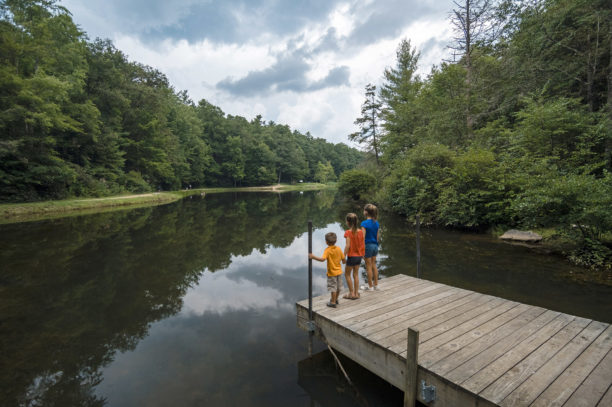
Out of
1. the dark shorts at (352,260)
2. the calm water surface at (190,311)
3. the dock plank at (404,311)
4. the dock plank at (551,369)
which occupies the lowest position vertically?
the calm water surface at (190,311)

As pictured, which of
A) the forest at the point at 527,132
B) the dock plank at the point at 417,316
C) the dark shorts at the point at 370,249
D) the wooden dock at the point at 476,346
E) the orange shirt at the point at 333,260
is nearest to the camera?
the wooden dock at the point at 476,346

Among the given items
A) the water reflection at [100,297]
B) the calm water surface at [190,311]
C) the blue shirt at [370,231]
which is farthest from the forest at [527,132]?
the water reflection at [100,297]

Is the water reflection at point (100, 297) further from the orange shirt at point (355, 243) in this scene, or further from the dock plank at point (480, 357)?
the dock plank at point (480, 357)

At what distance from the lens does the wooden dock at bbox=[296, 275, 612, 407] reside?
8.33 feet

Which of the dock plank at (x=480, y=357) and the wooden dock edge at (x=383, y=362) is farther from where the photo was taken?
the dock plank at (x=480, y=357)

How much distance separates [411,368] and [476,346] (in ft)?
3.46

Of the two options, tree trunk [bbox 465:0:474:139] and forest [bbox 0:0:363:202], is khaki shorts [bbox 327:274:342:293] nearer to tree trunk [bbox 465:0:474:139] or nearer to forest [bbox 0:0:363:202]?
tree trunk [bbox 465:0:474:139]

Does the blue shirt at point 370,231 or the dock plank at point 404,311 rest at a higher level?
the blue shirt at point 370,231

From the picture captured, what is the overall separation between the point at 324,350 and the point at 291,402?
1258 mm

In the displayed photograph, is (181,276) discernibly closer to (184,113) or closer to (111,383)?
(111,383)

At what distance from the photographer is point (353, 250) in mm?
4801

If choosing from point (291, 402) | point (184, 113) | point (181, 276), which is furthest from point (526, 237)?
point (184, 113)

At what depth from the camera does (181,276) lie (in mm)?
8180

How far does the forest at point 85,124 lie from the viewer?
2083 centimetres
